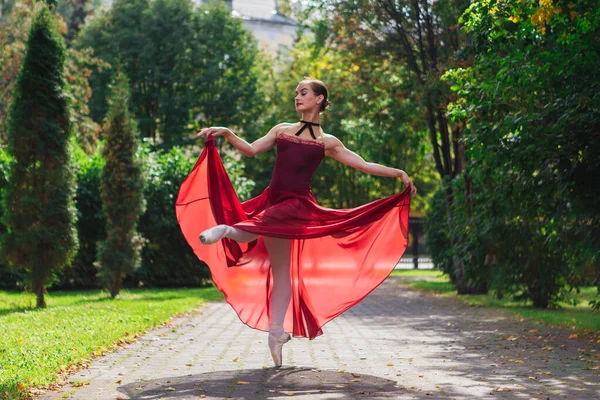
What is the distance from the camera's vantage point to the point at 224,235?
7.62m

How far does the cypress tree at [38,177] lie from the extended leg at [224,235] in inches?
348

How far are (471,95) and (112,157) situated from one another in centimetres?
923

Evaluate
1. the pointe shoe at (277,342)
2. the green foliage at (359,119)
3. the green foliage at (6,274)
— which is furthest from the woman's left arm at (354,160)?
the green foliage at (359,119)

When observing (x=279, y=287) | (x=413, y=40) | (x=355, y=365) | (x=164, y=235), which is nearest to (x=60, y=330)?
(x=279, y=287)

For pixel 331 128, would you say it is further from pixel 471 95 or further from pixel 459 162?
pixel 471 95

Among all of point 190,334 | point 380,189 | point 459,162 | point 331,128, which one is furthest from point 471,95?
point 380,189

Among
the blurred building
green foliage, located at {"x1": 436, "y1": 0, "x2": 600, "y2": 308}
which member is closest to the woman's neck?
green foliage, located at {"x1": 436, "y1": 0, "x2": 600, "y2": 308}

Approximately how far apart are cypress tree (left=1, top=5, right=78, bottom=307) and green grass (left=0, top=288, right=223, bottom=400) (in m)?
0.97

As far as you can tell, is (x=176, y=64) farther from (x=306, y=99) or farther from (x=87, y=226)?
(x=306, y=99)

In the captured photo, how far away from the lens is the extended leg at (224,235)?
24.2 feet

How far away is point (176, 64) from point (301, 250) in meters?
37.2

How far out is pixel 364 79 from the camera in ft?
→ 80.7

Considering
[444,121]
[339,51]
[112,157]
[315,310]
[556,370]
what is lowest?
[556,370]

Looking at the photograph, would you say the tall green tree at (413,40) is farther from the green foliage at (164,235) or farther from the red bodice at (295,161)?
the red bodice at (295,161)
